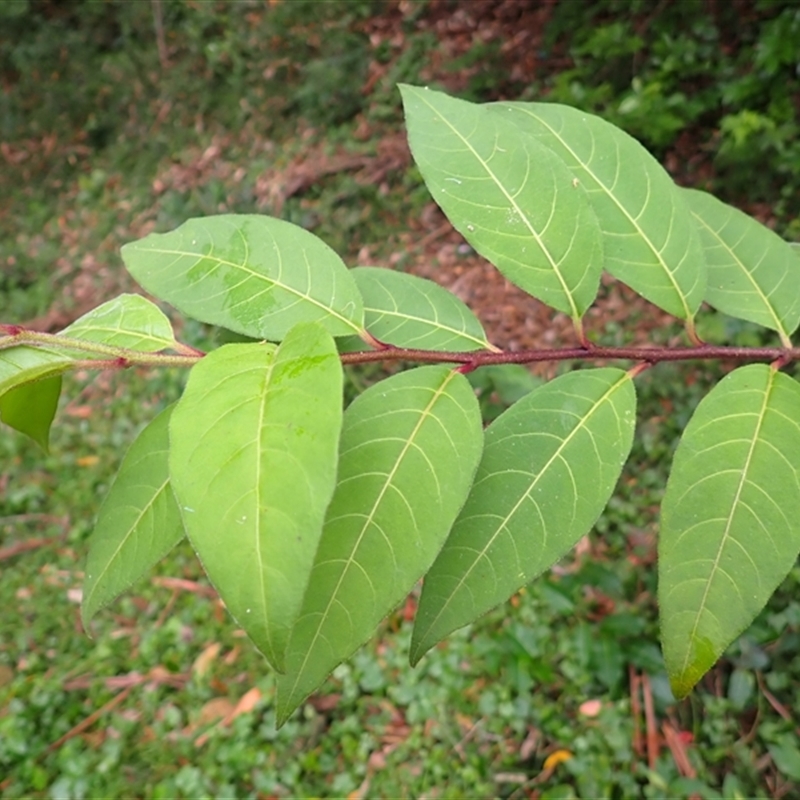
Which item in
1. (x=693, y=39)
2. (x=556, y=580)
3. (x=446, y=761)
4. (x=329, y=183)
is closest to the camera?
(x=446, y=761)

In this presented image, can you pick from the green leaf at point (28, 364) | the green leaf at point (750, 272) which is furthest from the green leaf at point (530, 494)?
the green leaf at point (28, 364)

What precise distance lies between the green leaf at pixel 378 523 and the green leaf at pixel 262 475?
0.10 meters

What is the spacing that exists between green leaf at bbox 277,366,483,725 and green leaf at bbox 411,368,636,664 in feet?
0.23

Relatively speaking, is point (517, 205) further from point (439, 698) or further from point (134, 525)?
point (439, 698)

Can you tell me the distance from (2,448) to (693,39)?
4181 millimetres

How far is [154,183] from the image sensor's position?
17.4ft

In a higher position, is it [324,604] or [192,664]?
[324,604]

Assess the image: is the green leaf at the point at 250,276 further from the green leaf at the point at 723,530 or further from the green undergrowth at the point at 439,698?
the green undergrowth at the point at 439,698

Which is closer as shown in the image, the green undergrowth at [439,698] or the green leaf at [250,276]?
the green leaf at [250,276]

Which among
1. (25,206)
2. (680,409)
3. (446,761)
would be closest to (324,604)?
(446,761)

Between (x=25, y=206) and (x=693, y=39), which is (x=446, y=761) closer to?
(x=693, y=39)

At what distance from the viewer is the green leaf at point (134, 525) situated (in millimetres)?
643

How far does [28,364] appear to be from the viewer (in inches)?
24.9

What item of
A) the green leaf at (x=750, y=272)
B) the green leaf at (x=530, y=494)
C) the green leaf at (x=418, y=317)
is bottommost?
the green leaf at (x=530, y=494)
